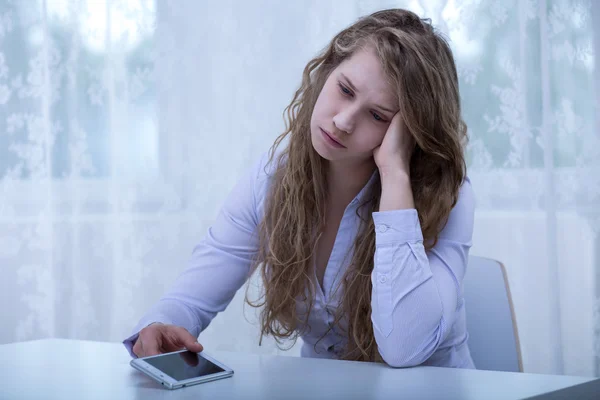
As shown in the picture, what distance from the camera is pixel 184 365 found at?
2.65 feet

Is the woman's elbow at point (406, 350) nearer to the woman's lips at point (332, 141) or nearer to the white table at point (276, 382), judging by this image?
the white table at point (276, 382)

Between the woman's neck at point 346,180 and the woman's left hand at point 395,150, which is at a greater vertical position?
the woman's left hand at point 395,150

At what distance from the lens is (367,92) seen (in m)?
1.21

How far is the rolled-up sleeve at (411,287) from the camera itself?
104cm

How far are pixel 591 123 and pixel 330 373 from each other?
5.09ft

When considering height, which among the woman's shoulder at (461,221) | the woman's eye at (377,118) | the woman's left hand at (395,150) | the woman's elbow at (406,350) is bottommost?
the woman's elbow at (406,350)

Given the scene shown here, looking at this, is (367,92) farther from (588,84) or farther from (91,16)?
(91,16)

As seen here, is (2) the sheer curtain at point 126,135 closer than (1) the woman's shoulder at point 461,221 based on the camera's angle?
No

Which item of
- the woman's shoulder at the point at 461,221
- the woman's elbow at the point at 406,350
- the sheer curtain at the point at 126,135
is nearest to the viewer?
the woman's elbow at the point at 406,350

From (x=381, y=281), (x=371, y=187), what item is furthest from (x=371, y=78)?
(x=381, y=281)

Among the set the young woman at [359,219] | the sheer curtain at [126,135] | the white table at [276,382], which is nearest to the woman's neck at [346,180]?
the young woman at [359,219]

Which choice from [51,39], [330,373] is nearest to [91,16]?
[51,39]

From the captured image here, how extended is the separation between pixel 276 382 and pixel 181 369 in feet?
0.44

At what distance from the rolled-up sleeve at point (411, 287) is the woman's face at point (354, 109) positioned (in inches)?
7.3
